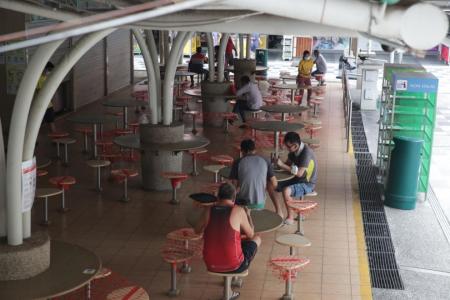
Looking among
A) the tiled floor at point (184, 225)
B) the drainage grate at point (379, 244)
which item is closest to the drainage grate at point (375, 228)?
the drainage grate at point (379, 244)

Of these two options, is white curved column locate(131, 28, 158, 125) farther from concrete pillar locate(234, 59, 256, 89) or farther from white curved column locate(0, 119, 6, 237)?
concrete pillar locate(234, 59, 256, 89)

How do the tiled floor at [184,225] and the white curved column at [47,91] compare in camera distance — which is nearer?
the white curved column at [47,91]

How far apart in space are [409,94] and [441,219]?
2737mm

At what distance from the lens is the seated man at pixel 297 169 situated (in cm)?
1101

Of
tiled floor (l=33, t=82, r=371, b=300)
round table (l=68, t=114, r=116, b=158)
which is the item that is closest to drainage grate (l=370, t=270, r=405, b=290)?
tiled floor (l=33, t=82, r=371, b=300)

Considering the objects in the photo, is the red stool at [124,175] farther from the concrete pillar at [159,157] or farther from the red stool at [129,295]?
the red stool at [129,295]

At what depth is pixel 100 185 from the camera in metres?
13.5

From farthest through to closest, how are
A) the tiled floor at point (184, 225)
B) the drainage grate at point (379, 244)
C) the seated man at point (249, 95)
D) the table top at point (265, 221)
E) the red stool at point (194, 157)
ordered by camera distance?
the seated man at point (249, 95), the red stool at point (194, 157), the drainage grate at point (379, 244), the tiled floor at point (184, 225), the table top at point (265, 221)

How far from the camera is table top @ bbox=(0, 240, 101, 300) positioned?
636cm

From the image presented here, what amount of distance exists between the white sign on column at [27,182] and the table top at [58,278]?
0.60 metres

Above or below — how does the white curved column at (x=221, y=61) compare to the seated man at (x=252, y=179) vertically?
above

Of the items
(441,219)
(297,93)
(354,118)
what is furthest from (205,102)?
(441,219)

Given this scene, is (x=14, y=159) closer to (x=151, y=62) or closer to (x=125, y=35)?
(x=151, y=62)

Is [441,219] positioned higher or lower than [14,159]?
lower
